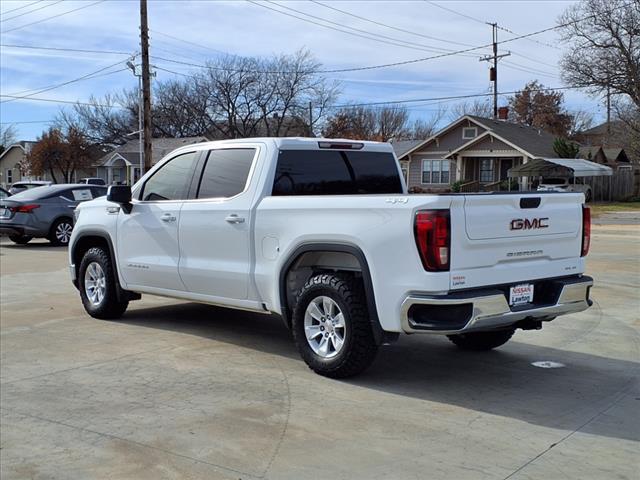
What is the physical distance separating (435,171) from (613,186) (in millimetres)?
10963

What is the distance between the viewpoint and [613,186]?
42281 millimetres

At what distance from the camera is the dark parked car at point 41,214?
699 inches

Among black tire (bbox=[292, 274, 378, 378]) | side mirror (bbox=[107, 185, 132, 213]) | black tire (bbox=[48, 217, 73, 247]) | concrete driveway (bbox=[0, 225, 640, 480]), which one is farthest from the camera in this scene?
black tire (bbox=[48, 217, 73, 247])

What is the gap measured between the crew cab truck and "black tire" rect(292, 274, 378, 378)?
11 millimetres

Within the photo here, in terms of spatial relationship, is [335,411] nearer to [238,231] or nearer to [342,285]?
[342,285]

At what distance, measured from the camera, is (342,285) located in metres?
5.63

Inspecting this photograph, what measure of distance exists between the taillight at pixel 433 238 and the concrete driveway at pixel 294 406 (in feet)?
3.58

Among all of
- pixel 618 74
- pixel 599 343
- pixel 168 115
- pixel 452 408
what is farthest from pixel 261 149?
pixel 168 115

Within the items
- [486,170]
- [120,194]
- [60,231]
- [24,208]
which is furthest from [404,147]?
[120,194]

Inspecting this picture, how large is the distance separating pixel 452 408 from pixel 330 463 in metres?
1.37

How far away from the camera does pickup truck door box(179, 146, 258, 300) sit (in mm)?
6512

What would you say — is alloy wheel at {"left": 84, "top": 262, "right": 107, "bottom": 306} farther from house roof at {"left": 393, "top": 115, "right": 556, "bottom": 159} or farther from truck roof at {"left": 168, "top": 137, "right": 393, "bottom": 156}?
house roof at {"left": 393, "top": 115, "right": 556, "bottom": 159}

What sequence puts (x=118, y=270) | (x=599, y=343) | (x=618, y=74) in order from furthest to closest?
(x=618, y=74), (x=118, y=270), (x=599, y=343)

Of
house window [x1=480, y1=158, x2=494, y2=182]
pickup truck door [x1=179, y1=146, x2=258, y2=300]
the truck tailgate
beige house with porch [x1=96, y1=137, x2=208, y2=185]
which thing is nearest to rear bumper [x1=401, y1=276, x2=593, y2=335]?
the truck tailgate
